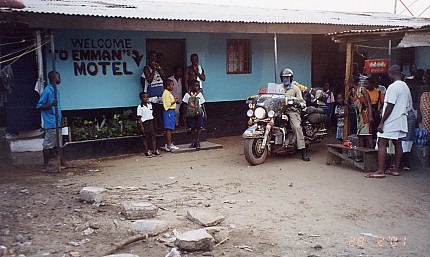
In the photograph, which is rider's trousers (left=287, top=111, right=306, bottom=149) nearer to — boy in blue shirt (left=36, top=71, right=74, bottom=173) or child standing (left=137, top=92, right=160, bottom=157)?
child standing (left=137, top=92, right=160, bottom=157)

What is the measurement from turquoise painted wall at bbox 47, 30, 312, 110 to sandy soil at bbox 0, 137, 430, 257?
1.74 m

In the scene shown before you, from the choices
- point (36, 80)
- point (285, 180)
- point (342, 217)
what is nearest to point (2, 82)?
point (36, 80)

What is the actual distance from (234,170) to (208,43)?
4472 mm

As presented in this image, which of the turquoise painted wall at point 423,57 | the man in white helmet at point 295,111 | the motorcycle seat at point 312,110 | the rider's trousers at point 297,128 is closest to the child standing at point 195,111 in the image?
the man in white helmet at point 295,111

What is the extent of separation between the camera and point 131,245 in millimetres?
4926

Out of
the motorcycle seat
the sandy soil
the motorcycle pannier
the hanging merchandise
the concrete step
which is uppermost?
the hanging merchandise

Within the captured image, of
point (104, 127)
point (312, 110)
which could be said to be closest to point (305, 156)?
point (312, 110)

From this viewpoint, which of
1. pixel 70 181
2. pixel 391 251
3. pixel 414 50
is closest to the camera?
pixel 391 251

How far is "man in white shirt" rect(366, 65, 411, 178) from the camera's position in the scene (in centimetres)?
775

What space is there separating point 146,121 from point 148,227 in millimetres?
5053

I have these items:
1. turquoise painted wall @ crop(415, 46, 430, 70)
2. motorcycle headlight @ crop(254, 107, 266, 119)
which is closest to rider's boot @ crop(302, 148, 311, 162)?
motorcycle headlight @ crop(254, 107, 266, 119)

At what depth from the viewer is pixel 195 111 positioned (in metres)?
10.5

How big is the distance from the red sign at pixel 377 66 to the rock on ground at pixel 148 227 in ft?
20.3

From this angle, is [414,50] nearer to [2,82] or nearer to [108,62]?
[108,62]
